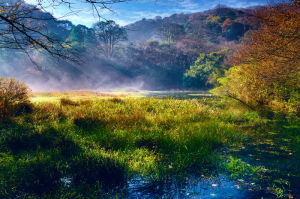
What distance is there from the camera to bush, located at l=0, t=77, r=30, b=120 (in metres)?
7.91

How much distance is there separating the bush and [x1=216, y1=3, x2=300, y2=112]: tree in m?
11.1

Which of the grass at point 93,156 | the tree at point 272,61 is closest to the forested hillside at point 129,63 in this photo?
the tree at point 272,61

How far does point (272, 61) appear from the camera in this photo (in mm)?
11805

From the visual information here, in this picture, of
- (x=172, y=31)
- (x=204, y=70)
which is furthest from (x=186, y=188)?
(x=172, y=31)

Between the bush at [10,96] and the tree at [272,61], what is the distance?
11.1m

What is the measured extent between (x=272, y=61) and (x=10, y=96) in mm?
14152

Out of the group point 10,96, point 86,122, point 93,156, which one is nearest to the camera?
point 93,156

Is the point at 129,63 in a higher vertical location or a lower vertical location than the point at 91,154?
higher

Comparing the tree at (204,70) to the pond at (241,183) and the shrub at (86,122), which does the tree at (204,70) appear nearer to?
the shrub at (86,122)

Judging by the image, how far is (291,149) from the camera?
6.12 m

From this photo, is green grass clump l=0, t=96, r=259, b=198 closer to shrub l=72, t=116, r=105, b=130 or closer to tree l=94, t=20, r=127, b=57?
shrub l=72, t=116, r=105, b=130

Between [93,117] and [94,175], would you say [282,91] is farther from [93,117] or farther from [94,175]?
[94,175]

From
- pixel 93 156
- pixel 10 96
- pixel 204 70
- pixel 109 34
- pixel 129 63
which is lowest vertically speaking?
pixel 93 156

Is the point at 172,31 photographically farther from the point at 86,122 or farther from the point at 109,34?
the point at 86,122
